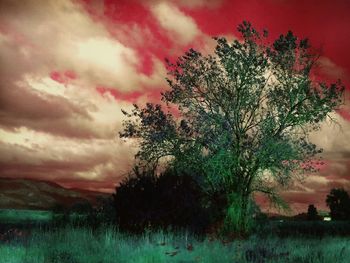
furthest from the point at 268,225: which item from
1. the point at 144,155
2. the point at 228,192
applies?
the point at 144,155

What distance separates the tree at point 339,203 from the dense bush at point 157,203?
5901 centimetres

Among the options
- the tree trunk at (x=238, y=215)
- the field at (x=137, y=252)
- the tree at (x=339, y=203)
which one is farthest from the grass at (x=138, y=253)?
the tree at (x=339, y=203)

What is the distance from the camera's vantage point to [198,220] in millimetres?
21875

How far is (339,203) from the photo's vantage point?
76.6 meters

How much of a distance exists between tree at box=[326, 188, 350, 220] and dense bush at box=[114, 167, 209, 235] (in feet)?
194

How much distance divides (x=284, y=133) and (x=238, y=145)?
2489mm

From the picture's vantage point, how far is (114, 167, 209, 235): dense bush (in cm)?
2084

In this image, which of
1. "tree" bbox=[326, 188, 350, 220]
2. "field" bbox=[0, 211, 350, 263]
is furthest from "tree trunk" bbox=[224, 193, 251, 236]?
"tree" bbox=[326, 188, 350, 220]

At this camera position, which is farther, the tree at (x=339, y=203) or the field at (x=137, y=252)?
the tree at (x=339, y=203)

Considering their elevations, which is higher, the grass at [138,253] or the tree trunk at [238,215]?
the tree trunk at [238,215]

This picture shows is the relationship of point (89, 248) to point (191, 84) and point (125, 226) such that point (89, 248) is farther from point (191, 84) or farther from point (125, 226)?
point (191, 84)

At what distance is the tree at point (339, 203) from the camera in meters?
75.9

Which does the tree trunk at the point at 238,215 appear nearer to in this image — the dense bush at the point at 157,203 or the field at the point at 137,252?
the dense bush at the point at 157,203

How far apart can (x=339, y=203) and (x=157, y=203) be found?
6157 centimetres
